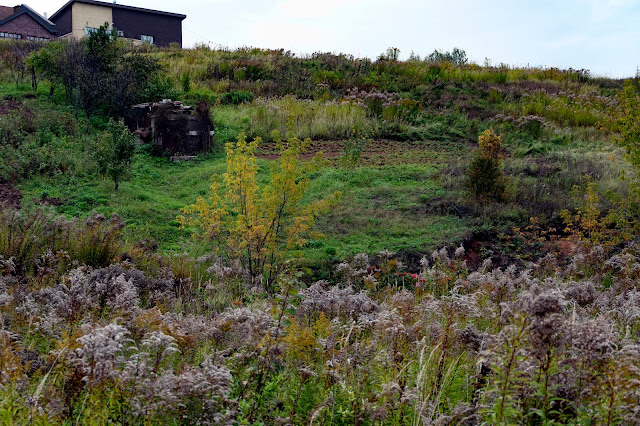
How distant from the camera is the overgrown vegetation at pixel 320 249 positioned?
239 centimetres

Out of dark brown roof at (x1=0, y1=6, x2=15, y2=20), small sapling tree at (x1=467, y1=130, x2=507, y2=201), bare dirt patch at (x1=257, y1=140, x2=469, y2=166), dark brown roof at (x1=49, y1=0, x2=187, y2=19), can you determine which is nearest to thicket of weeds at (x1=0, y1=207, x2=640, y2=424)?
small sapling tree at (x1=467, y1=130, x2=507, y2=201)

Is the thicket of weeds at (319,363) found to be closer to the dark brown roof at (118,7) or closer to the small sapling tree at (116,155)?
the small sapling tree at (116,155)

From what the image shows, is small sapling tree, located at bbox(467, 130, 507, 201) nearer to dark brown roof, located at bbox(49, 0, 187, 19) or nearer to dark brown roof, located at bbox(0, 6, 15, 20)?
dark brown roof, located at bbox(49, 0, 187, 19)

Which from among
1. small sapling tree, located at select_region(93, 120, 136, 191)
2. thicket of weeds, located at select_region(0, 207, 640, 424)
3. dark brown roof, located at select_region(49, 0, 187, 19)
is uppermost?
dark brown roof, located at select_region(49, 0, 187, 19)

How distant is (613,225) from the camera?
1013 cm

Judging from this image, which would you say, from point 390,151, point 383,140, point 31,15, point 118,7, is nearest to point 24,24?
point 31,15

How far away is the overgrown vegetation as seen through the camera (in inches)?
94.2

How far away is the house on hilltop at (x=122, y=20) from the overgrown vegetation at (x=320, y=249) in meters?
20.4

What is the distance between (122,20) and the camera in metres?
41.4

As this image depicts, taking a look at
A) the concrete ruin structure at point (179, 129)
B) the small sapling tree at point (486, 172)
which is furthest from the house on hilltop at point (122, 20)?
the small sapling tree at point (486, 172)

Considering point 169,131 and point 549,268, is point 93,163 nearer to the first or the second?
point 169,131

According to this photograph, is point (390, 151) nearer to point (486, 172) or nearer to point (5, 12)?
point (486, 172)

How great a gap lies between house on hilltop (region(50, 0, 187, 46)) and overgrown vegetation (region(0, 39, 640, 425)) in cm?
2039

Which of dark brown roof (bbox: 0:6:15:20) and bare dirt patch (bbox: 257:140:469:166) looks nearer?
bare dirt patch (bbox: 257:140:469:166)
